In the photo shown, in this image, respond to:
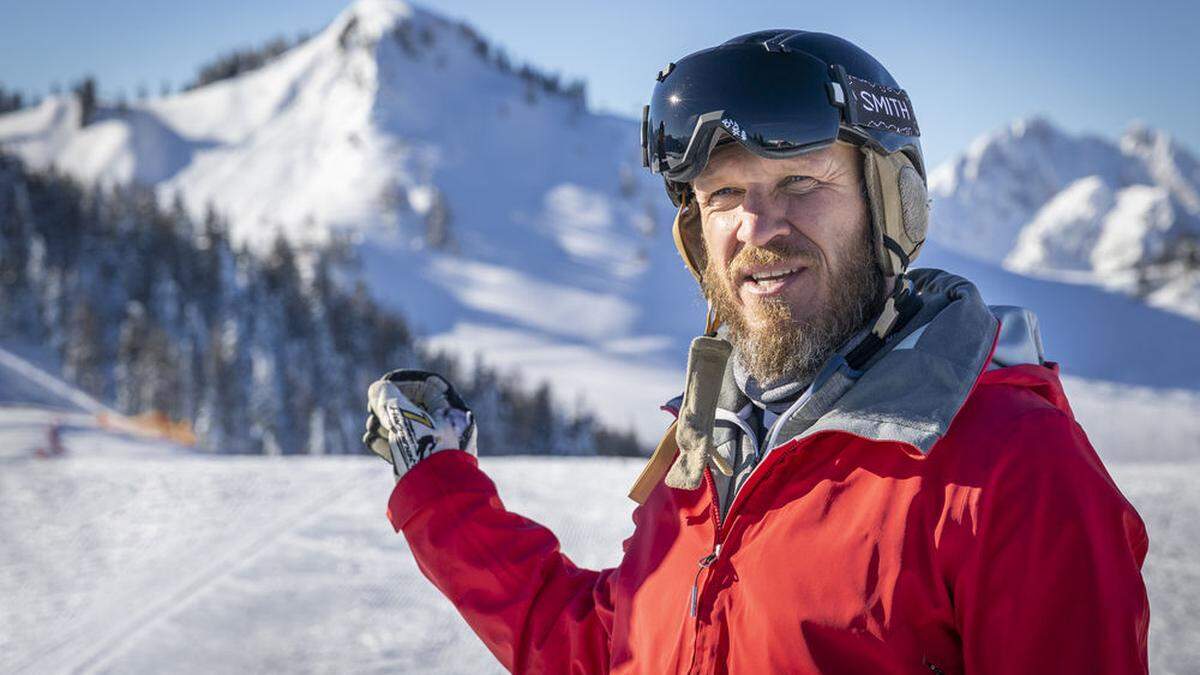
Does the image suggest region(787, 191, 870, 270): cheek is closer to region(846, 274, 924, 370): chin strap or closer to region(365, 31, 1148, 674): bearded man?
region(365, 31, 1148, 674): bearded man

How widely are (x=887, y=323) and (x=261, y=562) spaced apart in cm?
356

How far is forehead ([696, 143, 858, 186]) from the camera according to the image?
161cm

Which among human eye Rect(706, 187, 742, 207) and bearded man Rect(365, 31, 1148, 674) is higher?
human eye Rect(706, 187, 742, 207)

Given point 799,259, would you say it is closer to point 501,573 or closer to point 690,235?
point 690,235

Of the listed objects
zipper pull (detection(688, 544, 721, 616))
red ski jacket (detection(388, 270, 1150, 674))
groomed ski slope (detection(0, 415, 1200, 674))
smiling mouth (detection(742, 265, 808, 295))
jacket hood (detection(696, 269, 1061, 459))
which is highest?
smiling mouth (detection(742, 265, 808, 295))

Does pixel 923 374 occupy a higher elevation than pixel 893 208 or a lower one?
lower

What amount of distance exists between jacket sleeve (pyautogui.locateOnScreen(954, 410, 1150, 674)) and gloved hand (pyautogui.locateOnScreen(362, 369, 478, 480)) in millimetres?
1439

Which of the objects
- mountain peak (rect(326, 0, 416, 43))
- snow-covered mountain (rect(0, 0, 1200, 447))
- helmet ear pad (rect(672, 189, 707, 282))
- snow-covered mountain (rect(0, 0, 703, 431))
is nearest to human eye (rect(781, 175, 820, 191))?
helmet ear pad (rect(672, 189, 707, 282))

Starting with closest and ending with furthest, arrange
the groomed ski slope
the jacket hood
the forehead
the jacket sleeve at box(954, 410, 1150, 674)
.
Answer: the jacket sleeve at box(954, 410, 1150, 674)
the jacket hood
the forehead
the groomed ski slope

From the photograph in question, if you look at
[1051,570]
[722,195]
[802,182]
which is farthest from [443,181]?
[1051,570]

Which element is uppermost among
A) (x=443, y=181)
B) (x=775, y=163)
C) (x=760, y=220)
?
(x=443, y=181)

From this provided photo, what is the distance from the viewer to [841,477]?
1.36 m

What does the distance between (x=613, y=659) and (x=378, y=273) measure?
57930mm

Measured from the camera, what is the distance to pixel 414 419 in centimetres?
226
